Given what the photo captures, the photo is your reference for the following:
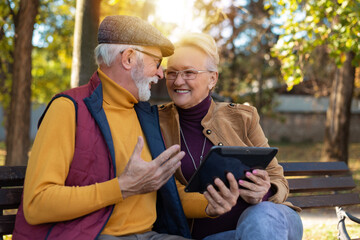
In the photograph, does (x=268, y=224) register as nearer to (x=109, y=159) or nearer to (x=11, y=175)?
(x=109, y=159)

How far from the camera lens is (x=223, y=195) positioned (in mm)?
2590

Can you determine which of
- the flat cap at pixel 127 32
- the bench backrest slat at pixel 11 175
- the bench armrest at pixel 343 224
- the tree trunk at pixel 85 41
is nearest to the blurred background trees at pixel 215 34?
the tree trunk at pixel 85 41

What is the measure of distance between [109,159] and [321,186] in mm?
2469

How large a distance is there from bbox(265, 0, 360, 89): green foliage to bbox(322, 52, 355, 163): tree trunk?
4378 millimetres

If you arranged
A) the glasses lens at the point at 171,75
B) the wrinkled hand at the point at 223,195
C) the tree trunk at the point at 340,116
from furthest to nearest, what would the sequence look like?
1. the tree trunk at the point at 340,116
2. the glasses lens at the point at 171,75
3. the wrinkled hand at the point at 223,195

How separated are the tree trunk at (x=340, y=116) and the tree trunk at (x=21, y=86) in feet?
26.0

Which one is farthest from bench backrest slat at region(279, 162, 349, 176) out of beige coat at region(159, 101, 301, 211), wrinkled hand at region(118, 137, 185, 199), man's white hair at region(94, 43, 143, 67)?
man's white hair at region(94, 43, 143, 67)

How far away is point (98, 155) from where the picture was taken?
96.7 inches

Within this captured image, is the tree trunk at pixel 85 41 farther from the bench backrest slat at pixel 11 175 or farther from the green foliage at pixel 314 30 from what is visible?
the green foliage at pixel 314 30

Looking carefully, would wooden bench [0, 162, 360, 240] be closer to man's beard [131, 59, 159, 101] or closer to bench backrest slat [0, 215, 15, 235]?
bench backrest slat [0, 215, 15, 235]

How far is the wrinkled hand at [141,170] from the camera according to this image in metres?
2.33

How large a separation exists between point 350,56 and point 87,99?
10.7 m

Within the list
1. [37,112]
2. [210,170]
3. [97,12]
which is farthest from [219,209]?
[37,112]

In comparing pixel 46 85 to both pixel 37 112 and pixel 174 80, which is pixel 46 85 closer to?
pixel 174 80
